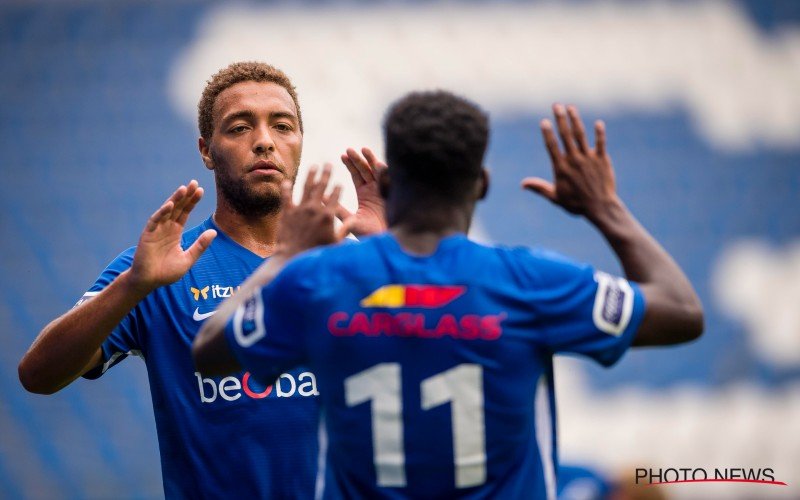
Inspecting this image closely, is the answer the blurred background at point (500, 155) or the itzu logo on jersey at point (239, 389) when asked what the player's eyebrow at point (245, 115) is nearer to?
the itzu logo on jersey at point (239, 389)

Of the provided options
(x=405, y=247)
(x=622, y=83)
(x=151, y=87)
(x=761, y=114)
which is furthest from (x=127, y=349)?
(x=761, y=114)

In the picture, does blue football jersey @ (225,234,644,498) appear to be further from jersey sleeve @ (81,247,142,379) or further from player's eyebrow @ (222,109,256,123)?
player's eyebrow @ (222,109,256,123)

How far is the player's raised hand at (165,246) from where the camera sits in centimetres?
331

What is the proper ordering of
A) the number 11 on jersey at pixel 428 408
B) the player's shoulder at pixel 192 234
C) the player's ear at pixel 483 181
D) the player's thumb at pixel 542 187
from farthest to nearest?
the player's shoulder at pixel 192 234 → the player's thumb at pixel 542 187 → the player's ear at pixel 483 181 → the number 11 on jersey at pixel 428 408

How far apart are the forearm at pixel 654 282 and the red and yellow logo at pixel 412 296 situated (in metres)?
0.50

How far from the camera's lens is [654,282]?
2.80 metres

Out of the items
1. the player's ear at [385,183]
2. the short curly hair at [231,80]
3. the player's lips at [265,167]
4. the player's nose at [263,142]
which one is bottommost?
the player's ear at [385,183]

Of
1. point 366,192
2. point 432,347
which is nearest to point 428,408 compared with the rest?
point 432,347

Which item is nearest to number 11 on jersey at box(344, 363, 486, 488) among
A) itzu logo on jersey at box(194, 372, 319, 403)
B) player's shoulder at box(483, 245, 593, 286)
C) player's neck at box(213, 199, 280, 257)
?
player's shoulder at box(483, 245, 593, 286)

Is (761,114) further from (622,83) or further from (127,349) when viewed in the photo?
(127,349)

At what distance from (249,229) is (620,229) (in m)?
1.84

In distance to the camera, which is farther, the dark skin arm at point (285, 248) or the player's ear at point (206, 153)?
the player's ear at point (206, 153)

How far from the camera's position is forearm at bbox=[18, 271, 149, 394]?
342cm


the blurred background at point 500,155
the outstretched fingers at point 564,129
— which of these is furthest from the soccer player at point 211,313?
the blurred background at point 500,155
